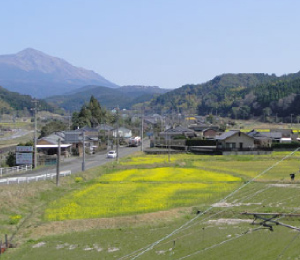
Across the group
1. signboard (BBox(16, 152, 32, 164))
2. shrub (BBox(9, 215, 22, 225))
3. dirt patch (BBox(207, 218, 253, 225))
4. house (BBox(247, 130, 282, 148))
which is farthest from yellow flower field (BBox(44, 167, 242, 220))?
house (BBox(247, 130, 282, 148))

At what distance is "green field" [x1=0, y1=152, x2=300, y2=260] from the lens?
1460 centimetres

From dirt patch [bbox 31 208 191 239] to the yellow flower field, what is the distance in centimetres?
73

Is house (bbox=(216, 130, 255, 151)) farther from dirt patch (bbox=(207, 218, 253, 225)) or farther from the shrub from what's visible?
the shrub

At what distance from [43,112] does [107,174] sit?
126501mm

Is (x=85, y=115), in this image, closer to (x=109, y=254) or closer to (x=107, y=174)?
(x=107, y=174)

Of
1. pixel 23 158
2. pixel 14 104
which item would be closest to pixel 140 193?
pixel 23 158

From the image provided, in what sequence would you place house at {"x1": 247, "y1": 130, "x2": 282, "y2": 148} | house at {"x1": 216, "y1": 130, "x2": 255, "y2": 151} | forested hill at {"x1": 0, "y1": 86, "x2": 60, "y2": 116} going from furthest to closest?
forested hill at {"x1": 0, "y1": 86, "x2": 60, "y2": 116}
house at {"x1": 247, "y1": 130, "x2": 282, "y2": 148}
house at {"x1": 216, "y1": 130, "x2": 255, "y2": 151}

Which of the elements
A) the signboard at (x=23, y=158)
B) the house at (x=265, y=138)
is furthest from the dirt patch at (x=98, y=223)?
the house at (x=265, y=138)

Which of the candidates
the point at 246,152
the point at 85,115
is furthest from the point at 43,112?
the point at 246,152

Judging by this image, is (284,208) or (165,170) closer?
(284,208)

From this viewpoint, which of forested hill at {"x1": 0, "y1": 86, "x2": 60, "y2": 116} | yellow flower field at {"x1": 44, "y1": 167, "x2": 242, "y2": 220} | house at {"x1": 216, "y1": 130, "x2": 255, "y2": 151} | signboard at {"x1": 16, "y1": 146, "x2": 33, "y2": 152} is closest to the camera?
yellow flower field at {"x1": 44, "y1": 167, "x2": 242, "y2": 220}

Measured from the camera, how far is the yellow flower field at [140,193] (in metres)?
20.2

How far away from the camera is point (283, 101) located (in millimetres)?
111562

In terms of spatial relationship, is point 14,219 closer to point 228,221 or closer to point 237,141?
point 228,221
